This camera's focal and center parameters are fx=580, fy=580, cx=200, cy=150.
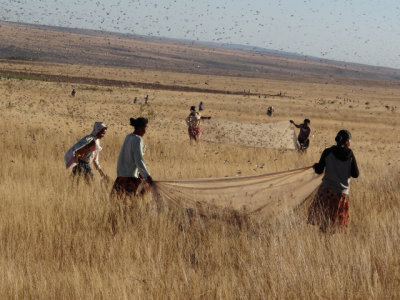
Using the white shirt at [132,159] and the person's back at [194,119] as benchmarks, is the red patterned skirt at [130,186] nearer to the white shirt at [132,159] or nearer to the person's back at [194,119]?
the white shirt at [132,159]

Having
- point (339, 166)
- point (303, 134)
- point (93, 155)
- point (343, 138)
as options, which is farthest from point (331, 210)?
point (303, 134)

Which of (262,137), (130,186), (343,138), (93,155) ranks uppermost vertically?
(343,138)

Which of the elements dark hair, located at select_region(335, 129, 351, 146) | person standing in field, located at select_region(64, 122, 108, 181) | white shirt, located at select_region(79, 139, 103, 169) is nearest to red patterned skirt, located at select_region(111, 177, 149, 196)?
person standing in field, located at select_region(64, 122, 108, 181)

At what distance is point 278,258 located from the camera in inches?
211

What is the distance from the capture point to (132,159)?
7695mm

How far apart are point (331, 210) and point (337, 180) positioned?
39 cm

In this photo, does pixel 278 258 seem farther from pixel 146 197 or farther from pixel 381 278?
pixel 146 197

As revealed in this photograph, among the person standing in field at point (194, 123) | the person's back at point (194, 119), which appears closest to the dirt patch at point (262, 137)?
the person standing in field at point (194, 123)

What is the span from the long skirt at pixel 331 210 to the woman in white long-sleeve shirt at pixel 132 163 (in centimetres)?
222

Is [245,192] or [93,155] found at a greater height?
[93,155]

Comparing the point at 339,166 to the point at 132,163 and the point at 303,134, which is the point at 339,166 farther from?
the point at 303,134

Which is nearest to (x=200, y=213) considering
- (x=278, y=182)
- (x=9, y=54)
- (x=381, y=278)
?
(x=278, y=182)

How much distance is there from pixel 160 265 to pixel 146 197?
91.1 inches

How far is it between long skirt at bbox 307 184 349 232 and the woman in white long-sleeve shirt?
2217 millimetres
